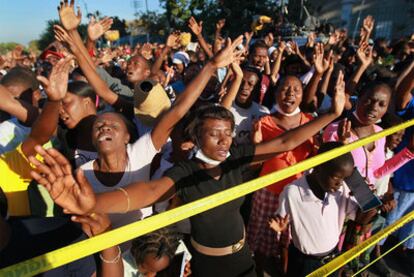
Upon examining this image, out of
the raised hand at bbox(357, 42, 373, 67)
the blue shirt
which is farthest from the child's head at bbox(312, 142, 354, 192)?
the raised hand at bbox(357, 42, 373, 67)

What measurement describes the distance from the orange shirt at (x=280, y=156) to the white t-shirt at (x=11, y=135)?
195cm

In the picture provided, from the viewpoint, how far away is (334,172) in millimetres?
2088

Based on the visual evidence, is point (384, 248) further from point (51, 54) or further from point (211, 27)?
point (211, 27)

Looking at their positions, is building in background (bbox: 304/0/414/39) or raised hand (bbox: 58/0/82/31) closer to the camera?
raised hand (bbox: 58/0/82/31)

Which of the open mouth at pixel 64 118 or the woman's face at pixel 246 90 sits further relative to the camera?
the woman's face at pixel 246 90

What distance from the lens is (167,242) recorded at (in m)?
1.98

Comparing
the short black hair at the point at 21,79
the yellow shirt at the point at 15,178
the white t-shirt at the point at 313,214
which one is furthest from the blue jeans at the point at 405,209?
the short black hair at the point at 21,79

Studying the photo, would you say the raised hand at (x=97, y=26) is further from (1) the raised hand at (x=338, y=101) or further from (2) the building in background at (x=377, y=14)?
Result: (2) the building in background at (x=377, y=14)

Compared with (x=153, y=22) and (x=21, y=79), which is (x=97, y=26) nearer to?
(x=21, y=79)

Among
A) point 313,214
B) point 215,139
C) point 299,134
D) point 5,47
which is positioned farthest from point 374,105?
Answer: point 5,47

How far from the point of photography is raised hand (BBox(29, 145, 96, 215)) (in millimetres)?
1218

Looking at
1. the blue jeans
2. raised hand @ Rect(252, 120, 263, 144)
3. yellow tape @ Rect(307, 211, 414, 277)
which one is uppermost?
raised hand @ Rect(252, 120, 263, 144)

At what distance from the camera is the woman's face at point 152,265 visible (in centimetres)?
188

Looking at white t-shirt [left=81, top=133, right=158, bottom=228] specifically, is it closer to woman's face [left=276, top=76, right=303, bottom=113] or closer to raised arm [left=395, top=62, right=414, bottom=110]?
woman's face [left=276, top=76, right=303, bottom=113]
